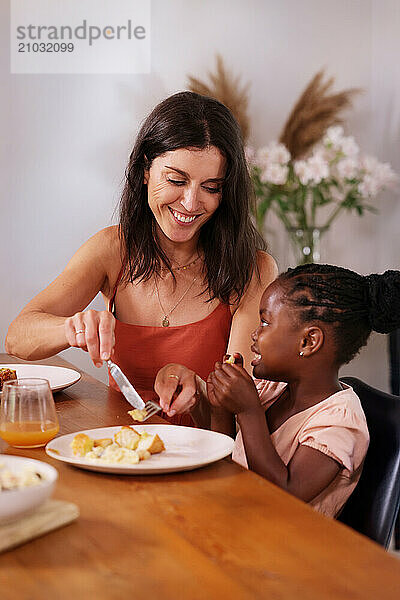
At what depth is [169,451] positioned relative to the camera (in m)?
1.17

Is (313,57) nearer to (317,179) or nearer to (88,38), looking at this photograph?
(317,179)

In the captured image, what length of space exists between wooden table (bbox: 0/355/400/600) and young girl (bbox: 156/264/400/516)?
0.88 feet

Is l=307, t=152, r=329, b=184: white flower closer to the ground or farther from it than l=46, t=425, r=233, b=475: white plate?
farther from it

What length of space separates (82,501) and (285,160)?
2.46 m

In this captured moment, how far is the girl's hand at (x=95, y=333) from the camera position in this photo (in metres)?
1.37

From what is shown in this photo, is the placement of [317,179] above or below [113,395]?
above

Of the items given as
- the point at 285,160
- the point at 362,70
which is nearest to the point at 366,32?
the point at 362,70

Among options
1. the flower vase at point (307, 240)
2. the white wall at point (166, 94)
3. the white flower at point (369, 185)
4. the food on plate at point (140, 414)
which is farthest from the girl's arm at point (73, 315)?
the white flower at point (369, 185)

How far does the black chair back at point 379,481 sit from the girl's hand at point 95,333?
514 mm

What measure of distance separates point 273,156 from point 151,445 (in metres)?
2.29

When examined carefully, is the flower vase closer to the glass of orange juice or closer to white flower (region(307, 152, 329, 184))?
white flower (region(307, 152, 329, 184))

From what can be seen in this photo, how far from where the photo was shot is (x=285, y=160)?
10.5ft

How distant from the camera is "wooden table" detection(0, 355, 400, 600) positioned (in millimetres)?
727

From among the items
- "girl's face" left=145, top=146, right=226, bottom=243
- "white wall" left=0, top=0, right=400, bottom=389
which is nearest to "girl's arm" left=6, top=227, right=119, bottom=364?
"girl's face" left=145, top=146, right=226, bottom=243
